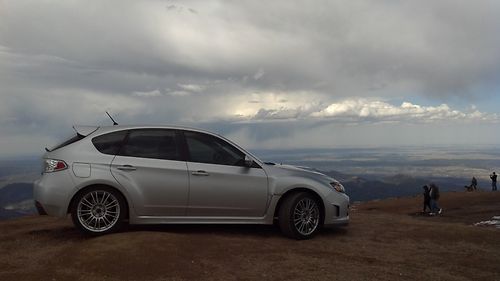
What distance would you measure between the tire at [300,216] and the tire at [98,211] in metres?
2.47

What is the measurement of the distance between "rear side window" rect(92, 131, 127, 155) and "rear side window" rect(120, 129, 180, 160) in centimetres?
10

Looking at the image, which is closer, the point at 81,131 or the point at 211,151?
the point at 81,131

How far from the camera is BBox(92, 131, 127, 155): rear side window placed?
7.06 m

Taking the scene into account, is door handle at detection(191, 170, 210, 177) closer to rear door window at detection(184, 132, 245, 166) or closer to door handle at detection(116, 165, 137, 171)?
rear door window at detection(184, 132, 245, 166)

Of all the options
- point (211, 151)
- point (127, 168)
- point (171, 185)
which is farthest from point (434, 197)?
point (127, 168)

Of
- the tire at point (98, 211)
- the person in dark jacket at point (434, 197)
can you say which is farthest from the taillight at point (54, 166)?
the person in dark jacket at point (434, 197)

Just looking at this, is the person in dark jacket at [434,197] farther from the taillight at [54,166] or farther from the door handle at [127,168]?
the taillight at [54,166]

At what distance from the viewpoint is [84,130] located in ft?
23.9

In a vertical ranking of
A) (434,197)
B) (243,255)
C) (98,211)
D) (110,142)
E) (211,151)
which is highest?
(110,142)

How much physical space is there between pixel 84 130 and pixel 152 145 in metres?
1.09

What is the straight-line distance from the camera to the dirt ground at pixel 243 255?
5.35 meters

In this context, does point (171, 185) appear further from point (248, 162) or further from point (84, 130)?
point (84, 130)

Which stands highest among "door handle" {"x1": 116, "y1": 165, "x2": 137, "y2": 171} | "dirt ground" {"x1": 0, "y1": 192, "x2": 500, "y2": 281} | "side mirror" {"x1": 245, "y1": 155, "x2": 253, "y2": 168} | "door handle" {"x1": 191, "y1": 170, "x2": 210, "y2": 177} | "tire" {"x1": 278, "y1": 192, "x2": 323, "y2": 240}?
"side mirror" {"x1": 245, "y1": 155, "x2": 253, "y2": 168}

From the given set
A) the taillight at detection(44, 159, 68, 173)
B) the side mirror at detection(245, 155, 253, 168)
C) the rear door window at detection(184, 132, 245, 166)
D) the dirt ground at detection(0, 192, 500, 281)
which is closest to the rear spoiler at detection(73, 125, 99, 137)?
the taillight at detection(44, 159, 68, 173)
